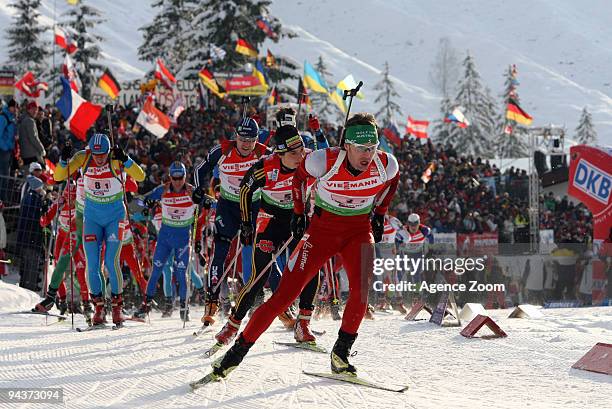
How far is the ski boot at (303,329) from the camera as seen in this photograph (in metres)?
8.60

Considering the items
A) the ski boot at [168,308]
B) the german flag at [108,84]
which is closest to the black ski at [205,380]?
the ski boot at [168,308]

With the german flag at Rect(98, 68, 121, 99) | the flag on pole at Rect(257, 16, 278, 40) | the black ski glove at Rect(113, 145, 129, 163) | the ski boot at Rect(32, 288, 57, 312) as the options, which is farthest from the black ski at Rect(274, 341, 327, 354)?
the flag on pole at Rect(257, 16, 278, 40)

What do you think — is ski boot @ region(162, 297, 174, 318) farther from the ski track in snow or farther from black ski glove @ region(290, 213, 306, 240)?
black ski glove @ region(290, 213, 306, 240)

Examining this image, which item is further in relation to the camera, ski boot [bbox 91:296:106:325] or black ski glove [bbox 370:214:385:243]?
ski boot [bbox 91:296:106:325]

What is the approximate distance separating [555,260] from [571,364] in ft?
27.4

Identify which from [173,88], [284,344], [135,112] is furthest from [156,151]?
[284,344]

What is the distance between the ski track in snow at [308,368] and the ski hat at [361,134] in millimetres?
1831

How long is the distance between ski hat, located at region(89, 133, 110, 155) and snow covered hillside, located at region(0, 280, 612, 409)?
2.15 meters

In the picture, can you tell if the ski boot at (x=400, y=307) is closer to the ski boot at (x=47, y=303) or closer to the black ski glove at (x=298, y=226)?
the ski boot at (x=47, y=303)

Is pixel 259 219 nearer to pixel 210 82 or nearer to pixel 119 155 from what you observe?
pixel 119 155

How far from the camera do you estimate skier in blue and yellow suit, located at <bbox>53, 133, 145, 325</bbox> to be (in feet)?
34.4

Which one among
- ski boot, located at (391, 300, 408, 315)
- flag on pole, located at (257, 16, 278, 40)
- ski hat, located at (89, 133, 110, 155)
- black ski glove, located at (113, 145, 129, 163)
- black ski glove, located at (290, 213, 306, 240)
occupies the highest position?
flag on pole, located at (257, 16, 278, 40)

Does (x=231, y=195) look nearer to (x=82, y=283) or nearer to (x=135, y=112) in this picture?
(x=82, y=283)

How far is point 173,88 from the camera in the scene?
29.9m
